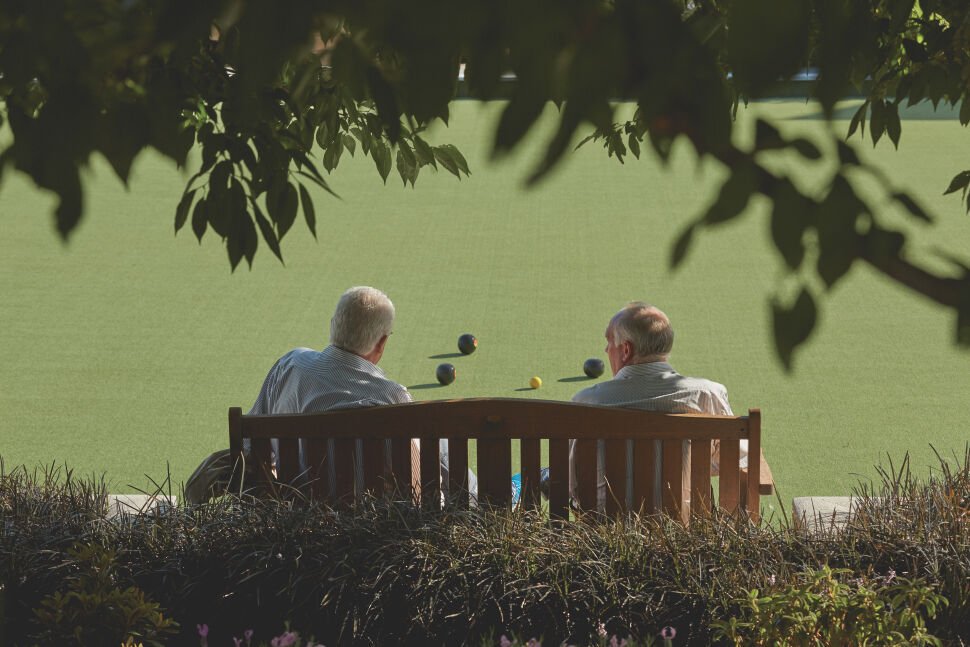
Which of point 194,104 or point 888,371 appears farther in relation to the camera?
point 888,371

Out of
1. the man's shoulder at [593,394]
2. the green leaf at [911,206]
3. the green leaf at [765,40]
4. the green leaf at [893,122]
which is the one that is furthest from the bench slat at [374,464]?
the green leaf at [765,40]

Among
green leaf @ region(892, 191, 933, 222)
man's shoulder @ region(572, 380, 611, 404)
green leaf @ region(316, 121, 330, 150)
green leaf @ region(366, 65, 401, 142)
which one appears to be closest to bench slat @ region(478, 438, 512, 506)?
man's shoulder @ region(572, 380, 611, 404)

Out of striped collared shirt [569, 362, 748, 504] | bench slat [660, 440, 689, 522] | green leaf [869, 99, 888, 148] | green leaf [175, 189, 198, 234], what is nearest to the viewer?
green leaf [175, 189, 198, 234]

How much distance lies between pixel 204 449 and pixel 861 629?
13.3 feet

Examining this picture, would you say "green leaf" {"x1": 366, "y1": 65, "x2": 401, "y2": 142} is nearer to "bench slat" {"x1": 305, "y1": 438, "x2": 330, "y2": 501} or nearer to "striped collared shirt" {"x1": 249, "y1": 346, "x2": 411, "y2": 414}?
"bench slat" {"x1": 305, "y1": 438, "x2": 330, "y2": 501}

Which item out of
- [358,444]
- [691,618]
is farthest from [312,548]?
[691,618]

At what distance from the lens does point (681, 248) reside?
1.40 m

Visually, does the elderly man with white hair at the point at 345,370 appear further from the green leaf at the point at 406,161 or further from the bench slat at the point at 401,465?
the green leaf at the point at 406,161

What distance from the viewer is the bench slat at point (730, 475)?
3.81 metres

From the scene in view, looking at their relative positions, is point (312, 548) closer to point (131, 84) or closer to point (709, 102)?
point (131, 84)

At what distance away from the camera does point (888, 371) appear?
7.51m

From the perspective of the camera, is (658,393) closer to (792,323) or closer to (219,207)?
(219,207)

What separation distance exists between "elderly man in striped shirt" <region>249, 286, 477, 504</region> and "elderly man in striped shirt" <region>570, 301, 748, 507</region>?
0.57m

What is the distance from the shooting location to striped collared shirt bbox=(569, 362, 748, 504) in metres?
4.20
